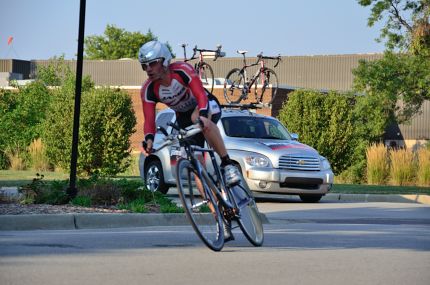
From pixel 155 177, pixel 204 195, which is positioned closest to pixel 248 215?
pixel 204 195

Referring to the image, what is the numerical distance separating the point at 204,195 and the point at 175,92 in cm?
106

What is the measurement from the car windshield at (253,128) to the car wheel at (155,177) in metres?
1.72

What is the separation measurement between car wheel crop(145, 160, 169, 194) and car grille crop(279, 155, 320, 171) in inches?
108

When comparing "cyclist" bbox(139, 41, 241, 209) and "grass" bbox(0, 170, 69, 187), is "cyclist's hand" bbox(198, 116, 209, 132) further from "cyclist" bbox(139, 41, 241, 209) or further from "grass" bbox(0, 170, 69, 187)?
"grass" bbox(0, 170, 69, 187)

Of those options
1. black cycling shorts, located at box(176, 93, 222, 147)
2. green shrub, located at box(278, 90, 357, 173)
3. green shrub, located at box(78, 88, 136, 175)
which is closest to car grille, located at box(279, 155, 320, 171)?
black cycling shorts, located at box(176, 93, 222, 147)

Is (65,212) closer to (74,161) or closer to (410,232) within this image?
(74,161)

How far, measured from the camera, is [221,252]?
381 inches

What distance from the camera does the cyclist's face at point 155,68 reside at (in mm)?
10039

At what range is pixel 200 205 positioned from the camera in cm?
979

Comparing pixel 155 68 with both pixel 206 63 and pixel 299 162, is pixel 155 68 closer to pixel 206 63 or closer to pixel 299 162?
pixel 299 162

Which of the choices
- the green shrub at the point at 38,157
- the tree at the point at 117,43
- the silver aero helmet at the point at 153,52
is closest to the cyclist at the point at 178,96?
the silver aero helmet at the point at 153,52

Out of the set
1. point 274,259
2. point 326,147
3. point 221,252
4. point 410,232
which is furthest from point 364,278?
point 326,147

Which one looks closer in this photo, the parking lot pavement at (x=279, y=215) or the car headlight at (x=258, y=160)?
the parking lot pavement at (x=279, y=215)

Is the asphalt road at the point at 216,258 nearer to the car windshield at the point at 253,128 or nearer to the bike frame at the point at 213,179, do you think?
the bike frame at the point at 213,179
